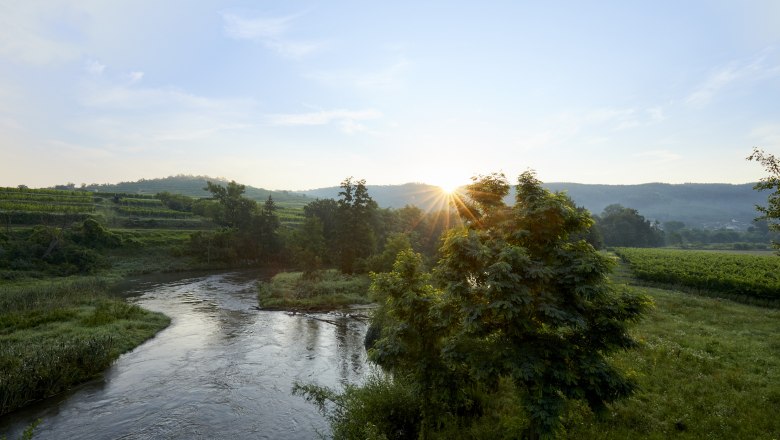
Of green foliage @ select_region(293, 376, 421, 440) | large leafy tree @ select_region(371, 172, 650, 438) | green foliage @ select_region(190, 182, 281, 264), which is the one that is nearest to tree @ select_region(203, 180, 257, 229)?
green foliage @ select_region(190, 182, 281, 264)

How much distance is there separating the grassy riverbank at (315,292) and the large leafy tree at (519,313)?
95.2 ft

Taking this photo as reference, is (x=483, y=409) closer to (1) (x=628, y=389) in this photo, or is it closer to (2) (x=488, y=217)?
(1) (x=628, y=389)

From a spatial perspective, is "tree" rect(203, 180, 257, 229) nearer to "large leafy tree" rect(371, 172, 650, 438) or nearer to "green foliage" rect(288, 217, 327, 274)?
"green foliage" rect(288, 217, 327, 274)

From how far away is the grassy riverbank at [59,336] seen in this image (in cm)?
1854

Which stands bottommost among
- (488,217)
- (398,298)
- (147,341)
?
(147,341)

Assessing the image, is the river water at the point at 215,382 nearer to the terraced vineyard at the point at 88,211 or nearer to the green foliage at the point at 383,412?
the green foliage at the point at 383,412

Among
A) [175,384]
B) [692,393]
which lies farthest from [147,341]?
[692,393]

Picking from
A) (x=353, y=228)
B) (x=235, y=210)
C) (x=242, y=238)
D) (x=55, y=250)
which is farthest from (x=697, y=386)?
(x=235, y=210)

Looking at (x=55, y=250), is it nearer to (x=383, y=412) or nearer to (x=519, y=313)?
(x=383, y=412)

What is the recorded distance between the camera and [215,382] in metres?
21.1

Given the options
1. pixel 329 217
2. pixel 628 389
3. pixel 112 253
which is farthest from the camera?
pixel 329 217

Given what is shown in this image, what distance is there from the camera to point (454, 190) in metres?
13.9

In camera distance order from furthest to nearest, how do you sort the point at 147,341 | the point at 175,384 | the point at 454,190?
1. the point at 147,341
2. the point at 175,384
3. the point at 454,190

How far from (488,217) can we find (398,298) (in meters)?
3.83
